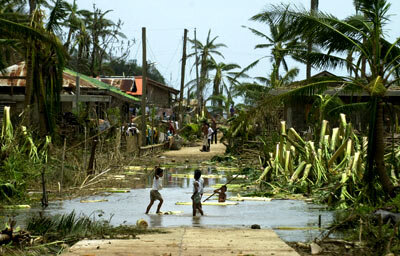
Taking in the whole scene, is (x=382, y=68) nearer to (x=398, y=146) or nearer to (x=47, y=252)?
(x=398, y=146)

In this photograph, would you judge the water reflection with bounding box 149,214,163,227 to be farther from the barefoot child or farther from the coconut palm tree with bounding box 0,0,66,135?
the coconut palm tree with bounding box 0,0,66,135

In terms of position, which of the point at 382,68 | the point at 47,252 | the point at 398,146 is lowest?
the point at 47,252

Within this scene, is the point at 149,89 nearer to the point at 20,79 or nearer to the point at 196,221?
the point at 20,79

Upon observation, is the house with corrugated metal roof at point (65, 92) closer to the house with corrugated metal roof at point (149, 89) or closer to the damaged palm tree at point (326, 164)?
the damaged palm tree at point (326, 164)

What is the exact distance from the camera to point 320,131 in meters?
22.8

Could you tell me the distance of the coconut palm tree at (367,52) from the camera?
1505cm

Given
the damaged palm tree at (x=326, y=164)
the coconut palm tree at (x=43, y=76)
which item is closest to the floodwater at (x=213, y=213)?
the damaged palm tree at (x=326, y=164)

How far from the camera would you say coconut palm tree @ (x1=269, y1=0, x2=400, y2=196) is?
15.1 meters

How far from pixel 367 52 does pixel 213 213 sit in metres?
4.91

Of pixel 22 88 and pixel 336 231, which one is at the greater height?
pixel 22 88

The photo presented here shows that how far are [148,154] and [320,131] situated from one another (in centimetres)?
1438

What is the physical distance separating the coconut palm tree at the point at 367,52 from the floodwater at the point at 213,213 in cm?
166

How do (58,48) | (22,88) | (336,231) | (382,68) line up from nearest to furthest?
(336,231) < (382,68) < (58,48) < (22,88)

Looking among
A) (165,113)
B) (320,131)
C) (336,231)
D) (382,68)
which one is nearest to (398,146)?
(320,131)
